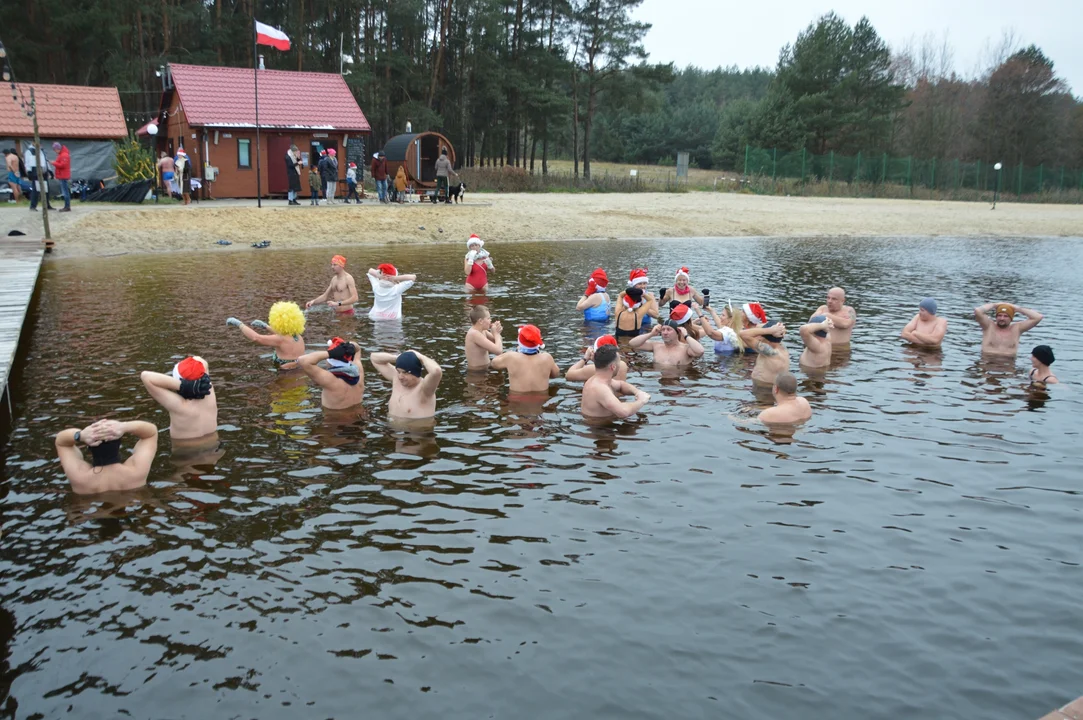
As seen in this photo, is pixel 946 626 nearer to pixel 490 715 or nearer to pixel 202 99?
pixel 490 715

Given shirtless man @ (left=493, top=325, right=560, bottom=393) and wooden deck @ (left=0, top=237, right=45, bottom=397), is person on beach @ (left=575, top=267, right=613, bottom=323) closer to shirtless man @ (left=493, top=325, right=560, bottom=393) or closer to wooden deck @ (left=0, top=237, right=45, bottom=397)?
shirtless man @ (left=493, top=325, right=560, bottom=393)

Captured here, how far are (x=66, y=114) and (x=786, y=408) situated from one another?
35738 millimetres

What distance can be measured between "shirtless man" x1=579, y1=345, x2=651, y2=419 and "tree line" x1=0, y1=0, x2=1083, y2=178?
42894 mm

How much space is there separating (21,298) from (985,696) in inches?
584

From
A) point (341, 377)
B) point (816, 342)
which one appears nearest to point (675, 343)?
point (816, 342)

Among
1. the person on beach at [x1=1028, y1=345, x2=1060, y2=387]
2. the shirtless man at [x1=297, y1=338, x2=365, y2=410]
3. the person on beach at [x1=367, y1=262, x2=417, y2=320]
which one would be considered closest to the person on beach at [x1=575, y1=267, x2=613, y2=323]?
the person on beach at [x1=367, y1=262, x2=417, y2=320]

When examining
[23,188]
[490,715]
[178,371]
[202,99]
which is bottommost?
[490,715]

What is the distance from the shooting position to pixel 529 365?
11.8 meters

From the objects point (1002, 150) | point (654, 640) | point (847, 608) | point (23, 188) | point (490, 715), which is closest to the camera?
point (490, 715)

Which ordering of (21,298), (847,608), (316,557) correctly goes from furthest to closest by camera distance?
(21,298) → (316,557) → (847,608)

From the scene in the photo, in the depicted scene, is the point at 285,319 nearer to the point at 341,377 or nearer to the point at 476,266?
the point at 341,377

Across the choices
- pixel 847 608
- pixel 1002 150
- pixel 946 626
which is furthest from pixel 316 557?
pixel 1002 150

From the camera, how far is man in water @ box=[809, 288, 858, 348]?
1509 centimetres

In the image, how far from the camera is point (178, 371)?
952cm
